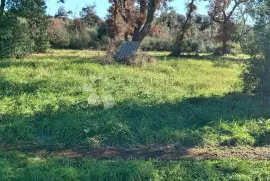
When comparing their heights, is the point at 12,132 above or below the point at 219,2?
below

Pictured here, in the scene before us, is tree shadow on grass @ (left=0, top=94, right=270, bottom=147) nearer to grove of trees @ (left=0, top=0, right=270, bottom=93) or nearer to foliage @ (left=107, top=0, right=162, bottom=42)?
grove of trees @ (left=0, top=0, right=270, bottom=93)

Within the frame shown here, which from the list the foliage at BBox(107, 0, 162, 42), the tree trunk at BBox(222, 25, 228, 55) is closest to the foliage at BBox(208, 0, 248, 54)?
the tree trunk at BBox(222, 25, 228, 55)

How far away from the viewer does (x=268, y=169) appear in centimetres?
491

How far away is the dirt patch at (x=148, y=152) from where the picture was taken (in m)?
5.22

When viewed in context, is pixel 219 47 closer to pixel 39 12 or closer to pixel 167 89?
pixel 39 12

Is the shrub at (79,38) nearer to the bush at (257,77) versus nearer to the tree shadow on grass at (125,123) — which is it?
the bush at (257,77)

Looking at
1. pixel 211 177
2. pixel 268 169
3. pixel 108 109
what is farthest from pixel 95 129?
pixel 268 169

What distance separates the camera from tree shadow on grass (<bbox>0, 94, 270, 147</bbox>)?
19.1ft

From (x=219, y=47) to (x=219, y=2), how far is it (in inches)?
139

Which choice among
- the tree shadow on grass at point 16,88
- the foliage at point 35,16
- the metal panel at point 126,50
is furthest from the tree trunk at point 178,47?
the tree shadow on grass at point 16,88

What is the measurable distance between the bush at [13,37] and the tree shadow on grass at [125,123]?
327 inches

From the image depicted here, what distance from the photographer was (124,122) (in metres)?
6.52

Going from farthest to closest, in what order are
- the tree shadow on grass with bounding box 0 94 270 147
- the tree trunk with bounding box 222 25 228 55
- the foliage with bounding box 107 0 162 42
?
1. the tree trunk with bounding box 222 25 228 55
2. the foliage with bounding box 107 0 162 42
3. the tree shadow on grass with bounding box 0 94 270 147

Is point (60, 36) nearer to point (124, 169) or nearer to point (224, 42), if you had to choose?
point (224, 42)
